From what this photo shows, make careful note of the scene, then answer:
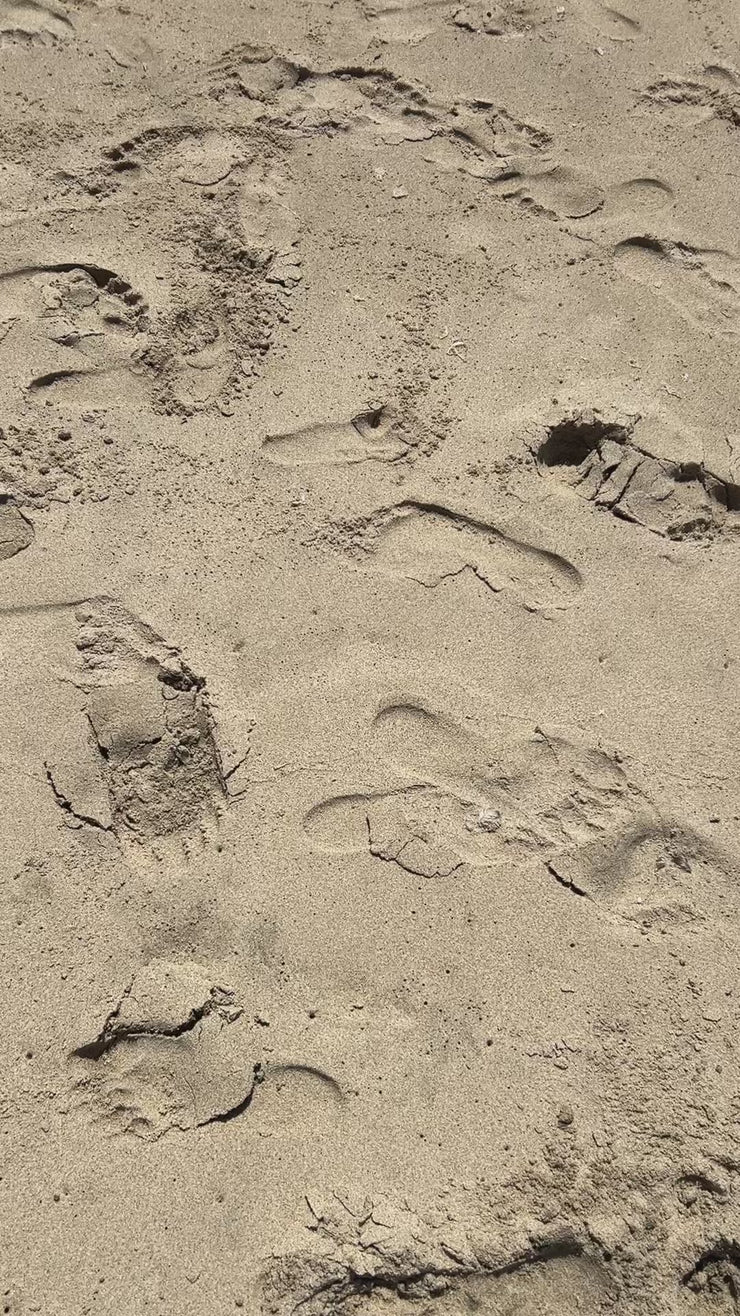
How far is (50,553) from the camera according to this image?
2496mm

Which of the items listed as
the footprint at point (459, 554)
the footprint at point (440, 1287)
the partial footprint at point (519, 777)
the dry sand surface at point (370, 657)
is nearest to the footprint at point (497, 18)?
the dry sand surface at point (370, 657)

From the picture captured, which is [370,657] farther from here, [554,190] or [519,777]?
[554,190]

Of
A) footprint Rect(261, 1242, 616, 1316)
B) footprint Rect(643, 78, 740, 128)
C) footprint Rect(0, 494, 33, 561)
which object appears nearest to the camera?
footprint Rect(261, 1242, 616, 1316)

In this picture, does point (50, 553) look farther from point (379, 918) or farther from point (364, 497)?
point (379, 918)

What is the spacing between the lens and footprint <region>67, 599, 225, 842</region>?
2.39 metres

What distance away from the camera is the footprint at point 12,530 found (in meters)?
2.49

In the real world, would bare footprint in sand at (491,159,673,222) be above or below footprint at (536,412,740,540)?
above

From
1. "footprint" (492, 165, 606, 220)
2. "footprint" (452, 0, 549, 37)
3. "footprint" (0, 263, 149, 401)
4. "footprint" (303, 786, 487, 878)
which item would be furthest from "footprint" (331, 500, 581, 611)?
"footprint" (452, 0, 549, 37)

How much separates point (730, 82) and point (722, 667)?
6.27 ft

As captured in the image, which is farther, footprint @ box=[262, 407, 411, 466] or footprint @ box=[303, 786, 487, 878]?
footprint @ box=[262, 407, 411, 466]

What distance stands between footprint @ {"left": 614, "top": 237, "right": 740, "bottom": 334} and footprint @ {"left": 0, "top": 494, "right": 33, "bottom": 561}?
191cm


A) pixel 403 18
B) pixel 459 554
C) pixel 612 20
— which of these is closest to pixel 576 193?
pixel 612 20

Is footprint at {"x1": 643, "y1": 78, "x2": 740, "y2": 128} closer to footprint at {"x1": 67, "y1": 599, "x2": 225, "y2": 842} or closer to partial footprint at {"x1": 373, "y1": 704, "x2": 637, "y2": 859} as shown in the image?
partial footprint at {"x1": 373, "y1": 704, "x2": 637, "y2": 859}

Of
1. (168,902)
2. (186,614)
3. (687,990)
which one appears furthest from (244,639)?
(687,990)
